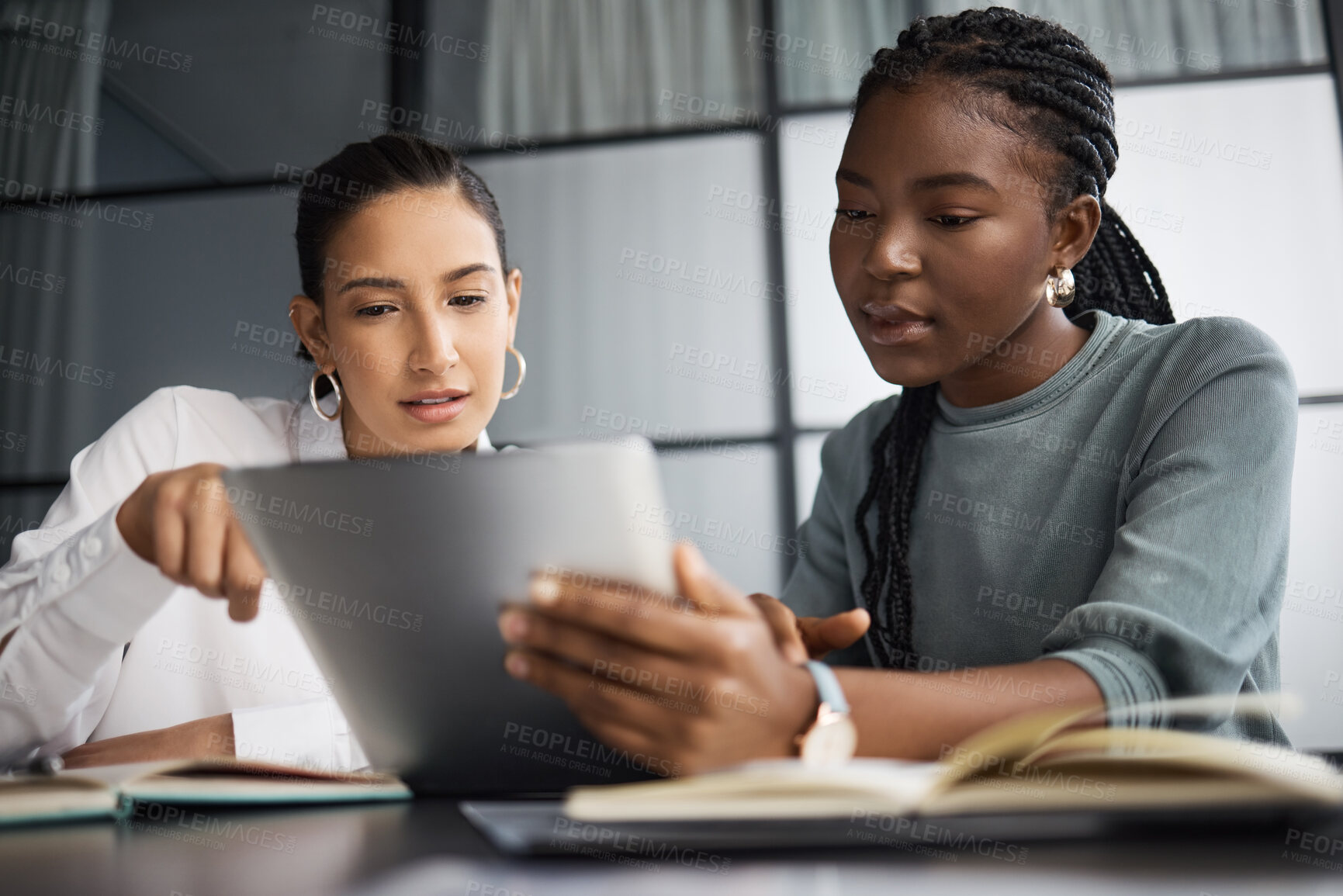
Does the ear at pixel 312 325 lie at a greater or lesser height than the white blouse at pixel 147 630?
greater

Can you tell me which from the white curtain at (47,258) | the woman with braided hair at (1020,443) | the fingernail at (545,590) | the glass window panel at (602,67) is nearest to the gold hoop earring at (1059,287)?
the woman with braided hair at (1020,443)

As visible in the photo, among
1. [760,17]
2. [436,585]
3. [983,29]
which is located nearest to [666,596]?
[436,585]

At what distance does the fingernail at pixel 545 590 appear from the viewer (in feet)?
1.53

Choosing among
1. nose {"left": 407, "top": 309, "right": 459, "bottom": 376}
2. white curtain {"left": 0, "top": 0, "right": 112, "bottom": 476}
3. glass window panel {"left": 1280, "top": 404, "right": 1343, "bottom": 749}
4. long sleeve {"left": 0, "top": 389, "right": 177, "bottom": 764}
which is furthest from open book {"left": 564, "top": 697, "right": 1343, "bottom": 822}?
white curtain {"left": 0, "top": 0, "right": 112, "bottom": 476}

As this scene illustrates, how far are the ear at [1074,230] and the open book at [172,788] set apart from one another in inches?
34.4

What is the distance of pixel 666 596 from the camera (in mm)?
463

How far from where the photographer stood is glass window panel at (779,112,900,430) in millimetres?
2924

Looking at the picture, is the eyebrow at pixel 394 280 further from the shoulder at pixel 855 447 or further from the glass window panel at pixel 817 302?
the glass window panel at pixel 817 302

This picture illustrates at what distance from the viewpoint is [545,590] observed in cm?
47

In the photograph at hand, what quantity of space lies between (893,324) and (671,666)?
26.2 inches

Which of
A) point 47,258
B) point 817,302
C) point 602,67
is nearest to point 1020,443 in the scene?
point 817,302

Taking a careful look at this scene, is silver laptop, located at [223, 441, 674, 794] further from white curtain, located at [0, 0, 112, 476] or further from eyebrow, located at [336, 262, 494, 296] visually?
white curtain, located at [0, 0, 112, 476]

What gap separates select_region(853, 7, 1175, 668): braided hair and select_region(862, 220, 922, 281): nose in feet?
0.51

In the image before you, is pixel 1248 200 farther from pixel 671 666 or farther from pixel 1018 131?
pixel 671 666
